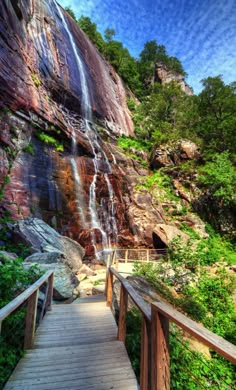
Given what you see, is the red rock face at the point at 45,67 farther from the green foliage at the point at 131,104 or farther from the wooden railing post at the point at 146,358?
the wooden railing post at the point at 146,358

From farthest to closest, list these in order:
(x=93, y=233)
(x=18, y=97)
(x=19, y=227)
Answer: (x=93, y=233), (x=18, y=97), (x=19, y=227)

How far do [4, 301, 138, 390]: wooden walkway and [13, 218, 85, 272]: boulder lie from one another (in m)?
3.19

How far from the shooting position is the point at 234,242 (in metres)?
13.8

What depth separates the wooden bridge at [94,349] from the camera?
1.60 metres

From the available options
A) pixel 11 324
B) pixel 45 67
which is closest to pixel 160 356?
pixel 11 324

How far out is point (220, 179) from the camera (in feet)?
46.3

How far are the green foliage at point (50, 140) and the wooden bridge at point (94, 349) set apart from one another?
387 inches

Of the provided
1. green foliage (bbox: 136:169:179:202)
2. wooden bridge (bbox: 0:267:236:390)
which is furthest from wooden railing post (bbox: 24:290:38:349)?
green foliage (bbox: 136:169:179:202)

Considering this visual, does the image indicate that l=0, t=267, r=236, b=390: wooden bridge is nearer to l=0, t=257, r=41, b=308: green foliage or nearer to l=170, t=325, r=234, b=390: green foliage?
l=0, t=257, r=41, b=308: green foliage

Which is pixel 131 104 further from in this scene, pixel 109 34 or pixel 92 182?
pixel 92 182

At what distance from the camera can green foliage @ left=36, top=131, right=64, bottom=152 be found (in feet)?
37.8

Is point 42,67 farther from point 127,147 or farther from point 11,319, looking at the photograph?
point 11,319

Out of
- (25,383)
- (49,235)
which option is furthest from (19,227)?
(25,383)

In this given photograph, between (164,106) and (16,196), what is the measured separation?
1989cm
